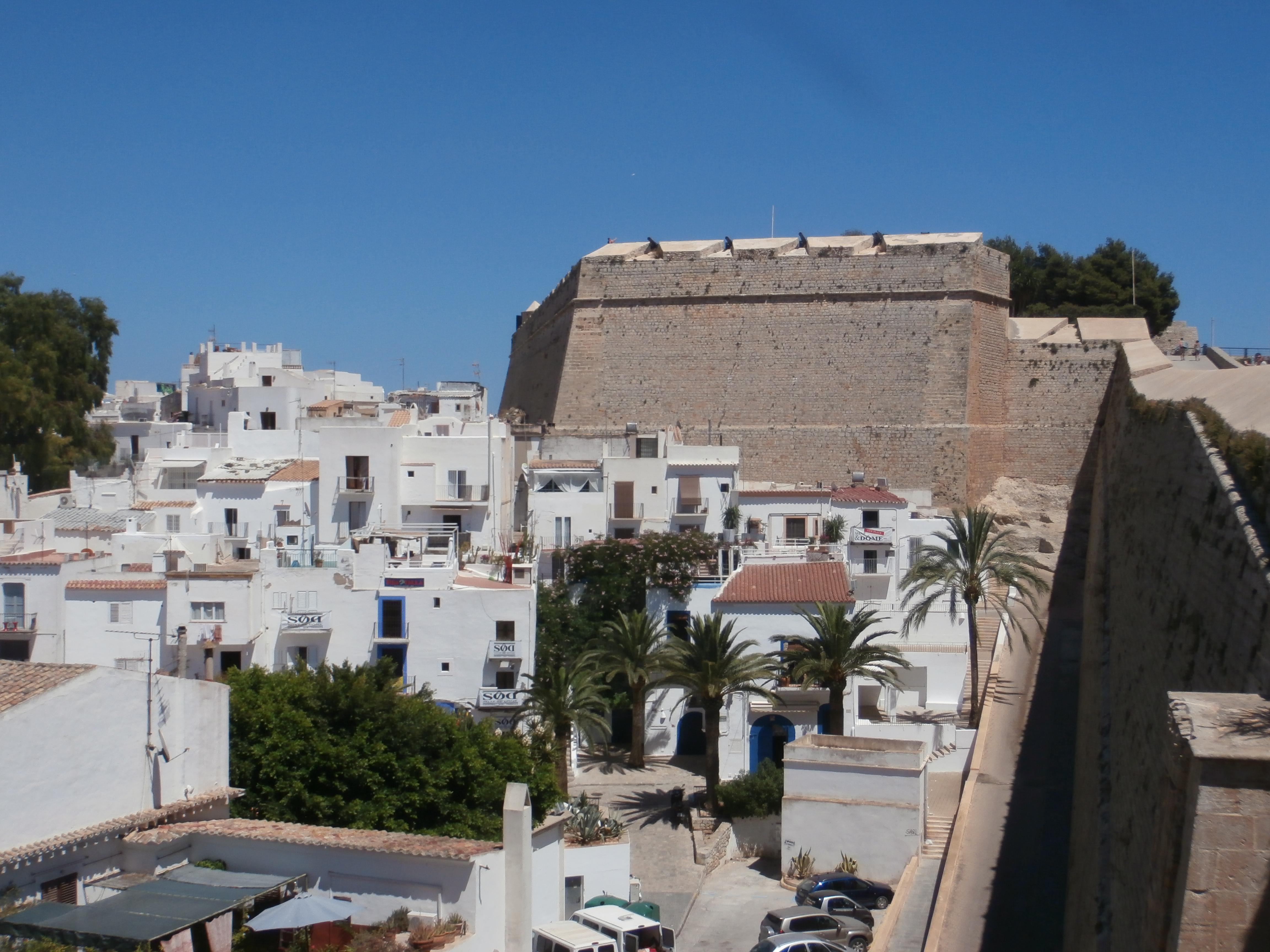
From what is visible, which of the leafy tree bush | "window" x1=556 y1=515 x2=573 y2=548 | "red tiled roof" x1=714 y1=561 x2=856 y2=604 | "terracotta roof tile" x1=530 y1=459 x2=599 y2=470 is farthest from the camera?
"terracotta roof tile" x1=530 y1=459 x2=599 y2=470

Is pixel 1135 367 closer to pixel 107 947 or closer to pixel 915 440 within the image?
pixel 915 440

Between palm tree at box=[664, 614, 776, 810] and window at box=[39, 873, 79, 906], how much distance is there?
979cm

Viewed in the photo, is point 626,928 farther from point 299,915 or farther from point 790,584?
point 790,584

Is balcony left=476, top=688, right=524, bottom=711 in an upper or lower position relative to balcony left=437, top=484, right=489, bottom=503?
lower

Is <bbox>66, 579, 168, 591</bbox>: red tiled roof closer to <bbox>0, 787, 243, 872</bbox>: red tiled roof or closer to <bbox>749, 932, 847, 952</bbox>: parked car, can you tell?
<bbox>0, 787, 243, 872</bbox>: red tiled roof

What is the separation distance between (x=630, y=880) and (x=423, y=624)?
581 cm

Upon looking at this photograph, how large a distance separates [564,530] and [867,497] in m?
5.61

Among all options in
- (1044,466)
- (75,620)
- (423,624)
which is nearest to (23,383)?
(75,620)

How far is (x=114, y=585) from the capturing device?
59.7ft

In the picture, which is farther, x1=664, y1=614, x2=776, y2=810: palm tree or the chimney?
x1=664, y1=614, x2=776, y2=810: palm tree

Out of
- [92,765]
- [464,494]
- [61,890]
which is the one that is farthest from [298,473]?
[61,890]

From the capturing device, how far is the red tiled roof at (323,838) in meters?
9.27

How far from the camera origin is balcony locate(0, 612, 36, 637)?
17703 mm

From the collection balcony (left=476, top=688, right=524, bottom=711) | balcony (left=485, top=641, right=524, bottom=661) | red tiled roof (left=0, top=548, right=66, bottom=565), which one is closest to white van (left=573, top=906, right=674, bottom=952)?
balcony (left=476, top=688, right=524, bottom=711)
